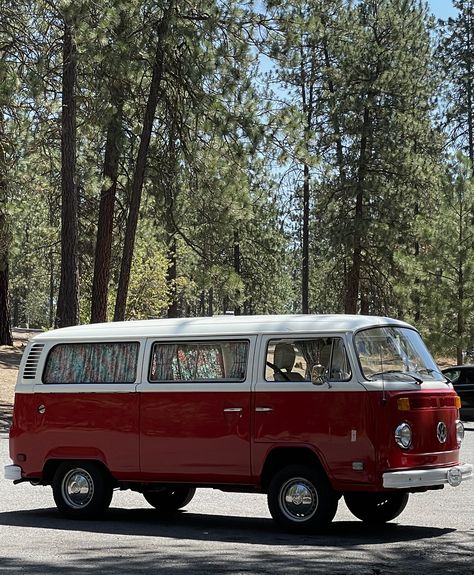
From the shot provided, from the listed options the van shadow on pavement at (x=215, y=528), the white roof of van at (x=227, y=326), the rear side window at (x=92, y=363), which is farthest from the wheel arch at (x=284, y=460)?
the rear side window at (x=92, y=363)

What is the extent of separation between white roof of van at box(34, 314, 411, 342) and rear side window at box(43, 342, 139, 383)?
0.12 metres

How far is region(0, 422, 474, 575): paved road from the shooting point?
9.17m

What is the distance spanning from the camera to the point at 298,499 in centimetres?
1119

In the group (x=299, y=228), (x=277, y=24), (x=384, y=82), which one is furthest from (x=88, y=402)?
(x=299, y=228)

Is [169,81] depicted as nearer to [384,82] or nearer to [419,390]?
[419,390]

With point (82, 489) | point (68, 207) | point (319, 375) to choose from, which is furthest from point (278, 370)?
point (68, 207)

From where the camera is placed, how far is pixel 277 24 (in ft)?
84.1

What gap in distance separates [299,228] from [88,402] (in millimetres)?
41540

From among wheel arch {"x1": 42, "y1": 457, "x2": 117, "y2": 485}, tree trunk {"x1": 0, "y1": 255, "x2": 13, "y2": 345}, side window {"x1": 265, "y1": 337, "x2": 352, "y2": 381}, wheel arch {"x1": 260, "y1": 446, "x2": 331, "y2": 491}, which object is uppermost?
tree trunk {"x1": 0, "y1": 255, "x2": 13, "y2": 345}

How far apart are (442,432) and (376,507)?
51.9 inches

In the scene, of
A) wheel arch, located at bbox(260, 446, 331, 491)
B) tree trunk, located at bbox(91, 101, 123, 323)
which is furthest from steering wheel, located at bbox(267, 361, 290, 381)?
tree trunk, located at bbox(91, 101, 123, 323)

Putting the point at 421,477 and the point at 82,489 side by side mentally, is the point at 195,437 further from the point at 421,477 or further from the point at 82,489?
the point at 421,477

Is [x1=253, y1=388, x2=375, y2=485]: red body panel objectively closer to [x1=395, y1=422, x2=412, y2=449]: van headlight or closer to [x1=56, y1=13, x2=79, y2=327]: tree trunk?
[x1=395, y1=422, x2=412, y2=449]: van headlight

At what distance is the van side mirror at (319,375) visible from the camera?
11.1 metres
